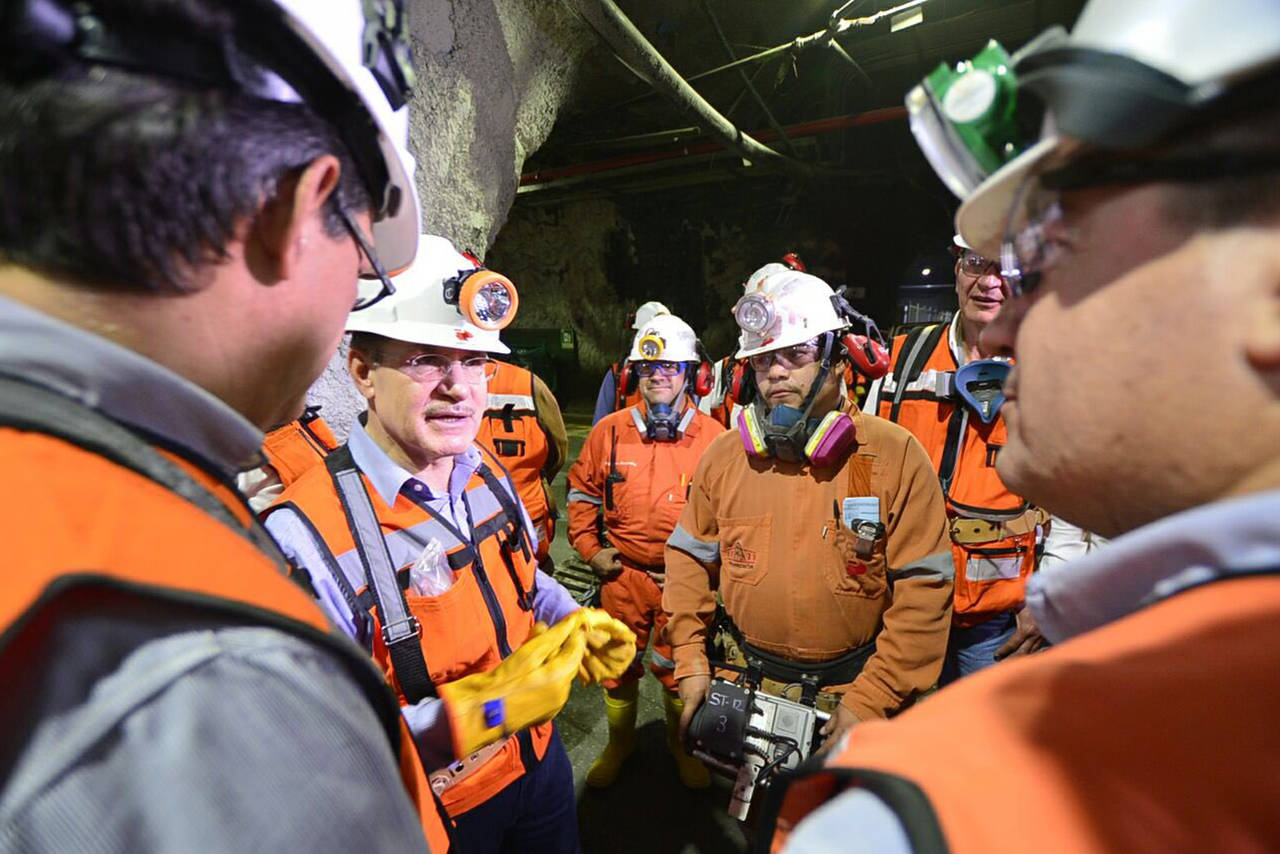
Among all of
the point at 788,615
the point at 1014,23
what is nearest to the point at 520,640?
the point at 788,615

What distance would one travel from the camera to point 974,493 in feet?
8.51

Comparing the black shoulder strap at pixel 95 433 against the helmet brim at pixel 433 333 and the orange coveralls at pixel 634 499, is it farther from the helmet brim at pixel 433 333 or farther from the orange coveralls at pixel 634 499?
the orange coveralls at pixel 634 499

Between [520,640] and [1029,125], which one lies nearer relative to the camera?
[1029,125]

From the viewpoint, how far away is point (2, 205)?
54 cm

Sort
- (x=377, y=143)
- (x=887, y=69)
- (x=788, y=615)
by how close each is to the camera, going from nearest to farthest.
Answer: (x=377, y=143) → (x=788, y=615) → (x=887, y=69)

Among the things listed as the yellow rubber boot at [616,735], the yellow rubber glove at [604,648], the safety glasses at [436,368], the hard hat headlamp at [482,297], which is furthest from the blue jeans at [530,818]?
the hard hat headlamp at [482,297]

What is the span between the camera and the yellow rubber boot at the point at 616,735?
10.1 feet

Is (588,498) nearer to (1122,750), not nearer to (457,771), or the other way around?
(457,771)

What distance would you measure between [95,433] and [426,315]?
5.16ft

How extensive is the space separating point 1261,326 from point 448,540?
5.86 feet

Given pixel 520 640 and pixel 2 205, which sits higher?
pixel 2 205

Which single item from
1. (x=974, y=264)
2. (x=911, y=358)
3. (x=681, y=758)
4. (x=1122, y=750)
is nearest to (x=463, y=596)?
(x=1122, y=750)

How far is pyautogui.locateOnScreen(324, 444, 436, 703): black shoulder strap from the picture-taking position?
1.52m

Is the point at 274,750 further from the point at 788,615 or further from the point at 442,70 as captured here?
the point at 442,70
